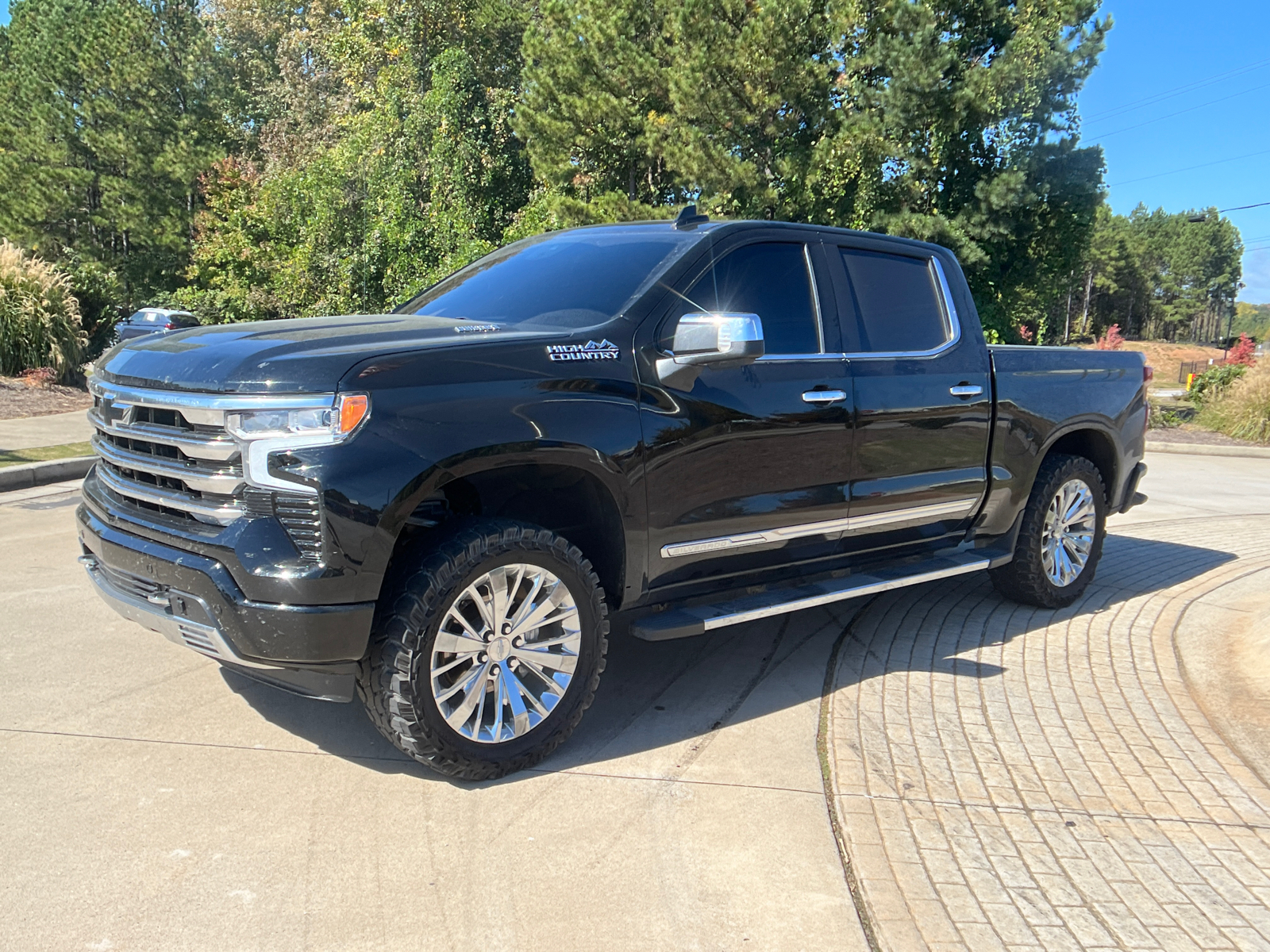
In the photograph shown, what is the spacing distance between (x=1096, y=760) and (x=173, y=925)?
11.1ft

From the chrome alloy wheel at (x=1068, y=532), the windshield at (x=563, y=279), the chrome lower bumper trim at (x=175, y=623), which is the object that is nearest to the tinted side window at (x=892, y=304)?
the windshield at (x=563, y=279)

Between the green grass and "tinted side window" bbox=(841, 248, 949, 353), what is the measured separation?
283 inches

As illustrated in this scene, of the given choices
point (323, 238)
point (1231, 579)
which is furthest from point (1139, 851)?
point (323, 238)

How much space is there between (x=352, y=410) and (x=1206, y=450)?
53.1 ft

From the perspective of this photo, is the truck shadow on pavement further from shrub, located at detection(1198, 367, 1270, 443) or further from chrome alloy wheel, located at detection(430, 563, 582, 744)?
shrub, located at detection(1198, 367, 1270, 443)

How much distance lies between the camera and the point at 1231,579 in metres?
7.05

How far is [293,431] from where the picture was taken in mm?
3154

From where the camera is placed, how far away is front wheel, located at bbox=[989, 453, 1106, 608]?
5809 millimetres

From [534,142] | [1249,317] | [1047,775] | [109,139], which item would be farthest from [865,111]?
[1249,317]

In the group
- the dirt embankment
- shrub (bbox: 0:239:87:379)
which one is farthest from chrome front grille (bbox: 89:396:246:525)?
the dirt embankment

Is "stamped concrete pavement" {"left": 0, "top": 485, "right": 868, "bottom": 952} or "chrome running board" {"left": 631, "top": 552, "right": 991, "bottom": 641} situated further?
"chrome running board" {"left": 631, "top": 552, "right": 991, "bottom": 641}

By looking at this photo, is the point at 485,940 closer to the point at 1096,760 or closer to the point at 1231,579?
the point at 1096,760

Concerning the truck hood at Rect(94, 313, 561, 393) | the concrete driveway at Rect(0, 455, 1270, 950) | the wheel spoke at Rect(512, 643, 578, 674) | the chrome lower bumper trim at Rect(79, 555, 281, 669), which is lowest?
the concrete driveway at Rect(0, 455, 1270, 950)

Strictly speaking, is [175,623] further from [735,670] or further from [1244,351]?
[1244,351]
